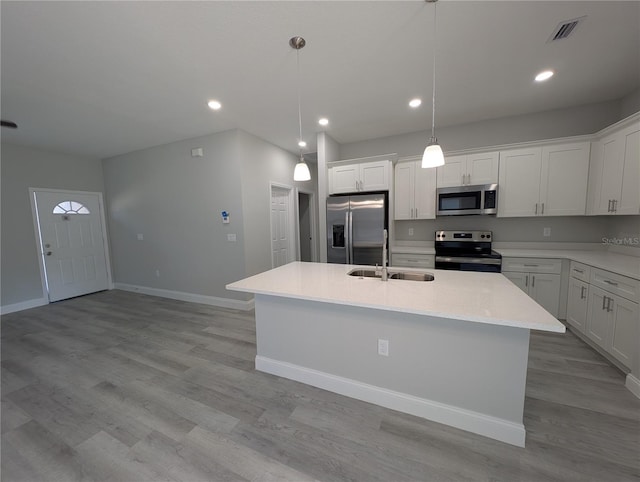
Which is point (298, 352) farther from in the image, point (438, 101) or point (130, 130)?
point (130, 130)

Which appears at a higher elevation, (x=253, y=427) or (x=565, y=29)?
(x=565, y=29)

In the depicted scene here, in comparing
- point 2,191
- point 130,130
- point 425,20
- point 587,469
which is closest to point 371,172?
point 425,20

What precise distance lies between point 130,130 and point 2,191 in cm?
238

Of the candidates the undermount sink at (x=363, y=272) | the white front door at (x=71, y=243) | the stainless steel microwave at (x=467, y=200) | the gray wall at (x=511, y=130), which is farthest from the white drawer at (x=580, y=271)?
the white front door at (x=71, y=243)

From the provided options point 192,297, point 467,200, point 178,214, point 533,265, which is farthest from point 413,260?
point 178,214

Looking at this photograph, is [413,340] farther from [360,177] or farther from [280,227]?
[280,227]

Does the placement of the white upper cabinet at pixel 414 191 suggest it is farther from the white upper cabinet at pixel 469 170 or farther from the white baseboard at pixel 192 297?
the white baseboard at pixel 192 297

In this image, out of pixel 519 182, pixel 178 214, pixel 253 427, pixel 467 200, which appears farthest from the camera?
pixel 178 214

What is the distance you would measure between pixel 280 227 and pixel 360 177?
1.94 meters

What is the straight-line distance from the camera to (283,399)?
6.31ft

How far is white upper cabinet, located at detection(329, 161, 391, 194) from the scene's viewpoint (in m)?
3.67

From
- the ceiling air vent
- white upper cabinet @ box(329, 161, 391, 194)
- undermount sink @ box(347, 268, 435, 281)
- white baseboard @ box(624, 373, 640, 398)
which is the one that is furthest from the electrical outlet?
the ceiling air vent

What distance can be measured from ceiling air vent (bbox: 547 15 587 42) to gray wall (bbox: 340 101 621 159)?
1798mm

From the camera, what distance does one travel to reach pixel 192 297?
14.1 ft
